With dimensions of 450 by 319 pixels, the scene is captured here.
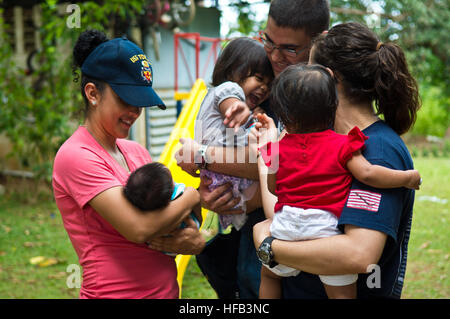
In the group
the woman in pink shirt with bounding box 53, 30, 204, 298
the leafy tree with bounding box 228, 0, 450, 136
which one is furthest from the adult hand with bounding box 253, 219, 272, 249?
the leafy tree with bounding box 228, 0, 450, 136

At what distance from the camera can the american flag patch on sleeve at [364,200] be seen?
1771 millimetres

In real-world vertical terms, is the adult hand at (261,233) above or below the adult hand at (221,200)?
above

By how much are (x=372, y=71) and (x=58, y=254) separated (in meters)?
4.99

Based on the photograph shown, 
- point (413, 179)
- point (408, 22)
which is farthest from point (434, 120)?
point (413, 179)

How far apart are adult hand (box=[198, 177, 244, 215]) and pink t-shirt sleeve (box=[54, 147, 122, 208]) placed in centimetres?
55

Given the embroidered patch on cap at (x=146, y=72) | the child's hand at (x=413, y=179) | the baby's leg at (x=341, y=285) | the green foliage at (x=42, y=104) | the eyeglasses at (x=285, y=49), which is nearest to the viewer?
the child's hand at (x=413, y=179)

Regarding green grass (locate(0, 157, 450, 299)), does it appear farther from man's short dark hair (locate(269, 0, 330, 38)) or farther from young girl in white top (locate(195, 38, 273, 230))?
man's short dark hair (locate(269, 0, 330, 38))

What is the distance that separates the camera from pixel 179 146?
4.11 meters

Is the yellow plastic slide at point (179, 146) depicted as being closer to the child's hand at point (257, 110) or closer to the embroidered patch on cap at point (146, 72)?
the child's hand at point (257, 110)

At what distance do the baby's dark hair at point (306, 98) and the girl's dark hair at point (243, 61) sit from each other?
652 millimetres

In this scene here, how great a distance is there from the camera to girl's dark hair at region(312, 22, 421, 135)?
6.07 ft

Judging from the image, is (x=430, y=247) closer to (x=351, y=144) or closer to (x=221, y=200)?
(x=221, y=200)
